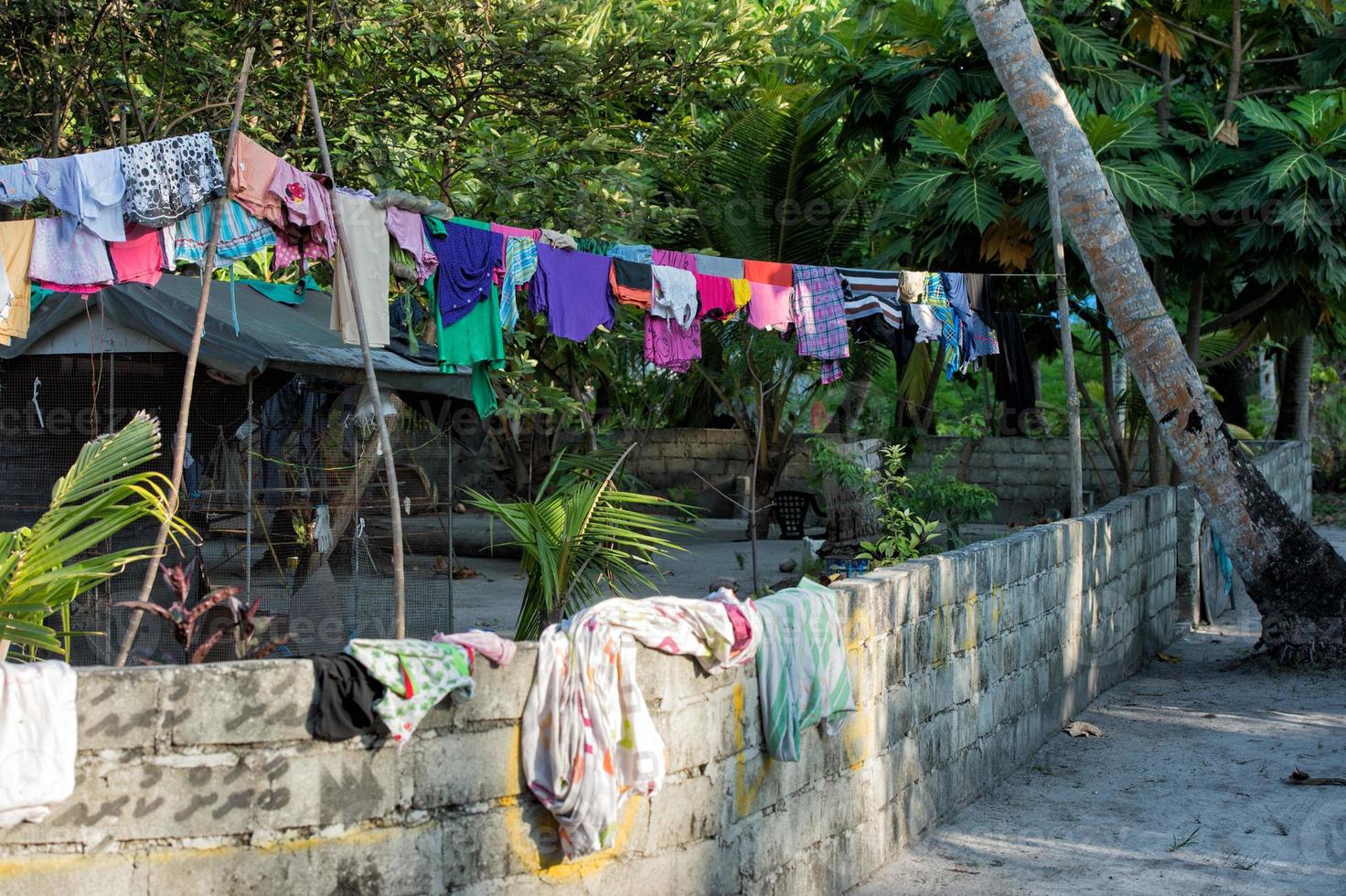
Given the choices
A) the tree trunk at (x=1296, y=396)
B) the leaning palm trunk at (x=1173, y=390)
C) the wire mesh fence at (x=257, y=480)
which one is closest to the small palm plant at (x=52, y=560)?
the wire mesh fence at (x=257, y=480)

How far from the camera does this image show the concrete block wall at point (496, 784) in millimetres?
3533

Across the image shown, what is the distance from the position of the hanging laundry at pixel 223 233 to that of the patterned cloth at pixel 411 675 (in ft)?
11.2

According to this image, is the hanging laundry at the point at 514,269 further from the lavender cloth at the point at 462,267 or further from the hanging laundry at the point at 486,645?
the hanging laundry at the point at 486,645

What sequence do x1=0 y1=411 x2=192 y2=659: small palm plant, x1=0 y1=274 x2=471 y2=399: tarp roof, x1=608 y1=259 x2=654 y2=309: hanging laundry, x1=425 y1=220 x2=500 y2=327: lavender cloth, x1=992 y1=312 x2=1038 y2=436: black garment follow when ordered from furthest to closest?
x1=992 y1=312 x2=1038 y2=436: black garment
x1=608 y1=259 x2=654 y2=309: hanging laundry
x1=0 y1=274 x2=471 y2=399: tarp roof
x1=425 y1=220 x2=500 y2=327: lavender cloth
x1=0 y1=411 x2=192 y2=659: small palm plant

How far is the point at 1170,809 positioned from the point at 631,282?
14.9ft

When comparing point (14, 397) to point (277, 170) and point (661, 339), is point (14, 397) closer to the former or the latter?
point (277, 170)

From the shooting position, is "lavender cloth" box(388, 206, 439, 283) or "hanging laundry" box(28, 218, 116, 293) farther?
"lavender cloth" box(388, 206, 439, 283)

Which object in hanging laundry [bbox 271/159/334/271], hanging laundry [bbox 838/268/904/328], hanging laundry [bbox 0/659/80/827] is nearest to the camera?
hanging laundry [bbox 0/659/80/827]

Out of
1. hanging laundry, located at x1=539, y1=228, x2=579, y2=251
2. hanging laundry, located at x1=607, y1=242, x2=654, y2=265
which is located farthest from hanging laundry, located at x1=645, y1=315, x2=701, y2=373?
hanging laundry, located at x1=539, y1=228, x2=579, y2=251

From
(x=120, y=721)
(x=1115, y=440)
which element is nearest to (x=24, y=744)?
(x=120, y=721)

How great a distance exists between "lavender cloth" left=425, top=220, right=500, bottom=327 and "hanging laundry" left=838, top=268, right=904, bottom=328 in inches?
132

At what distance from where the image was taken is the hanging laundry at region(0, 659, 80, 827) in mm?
3355

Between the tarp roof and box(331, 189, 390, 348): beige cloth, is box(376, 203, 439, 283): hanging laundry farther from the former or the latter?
the tarp roof

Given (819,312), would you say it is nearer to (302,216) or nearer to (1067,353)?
(1067,353)
